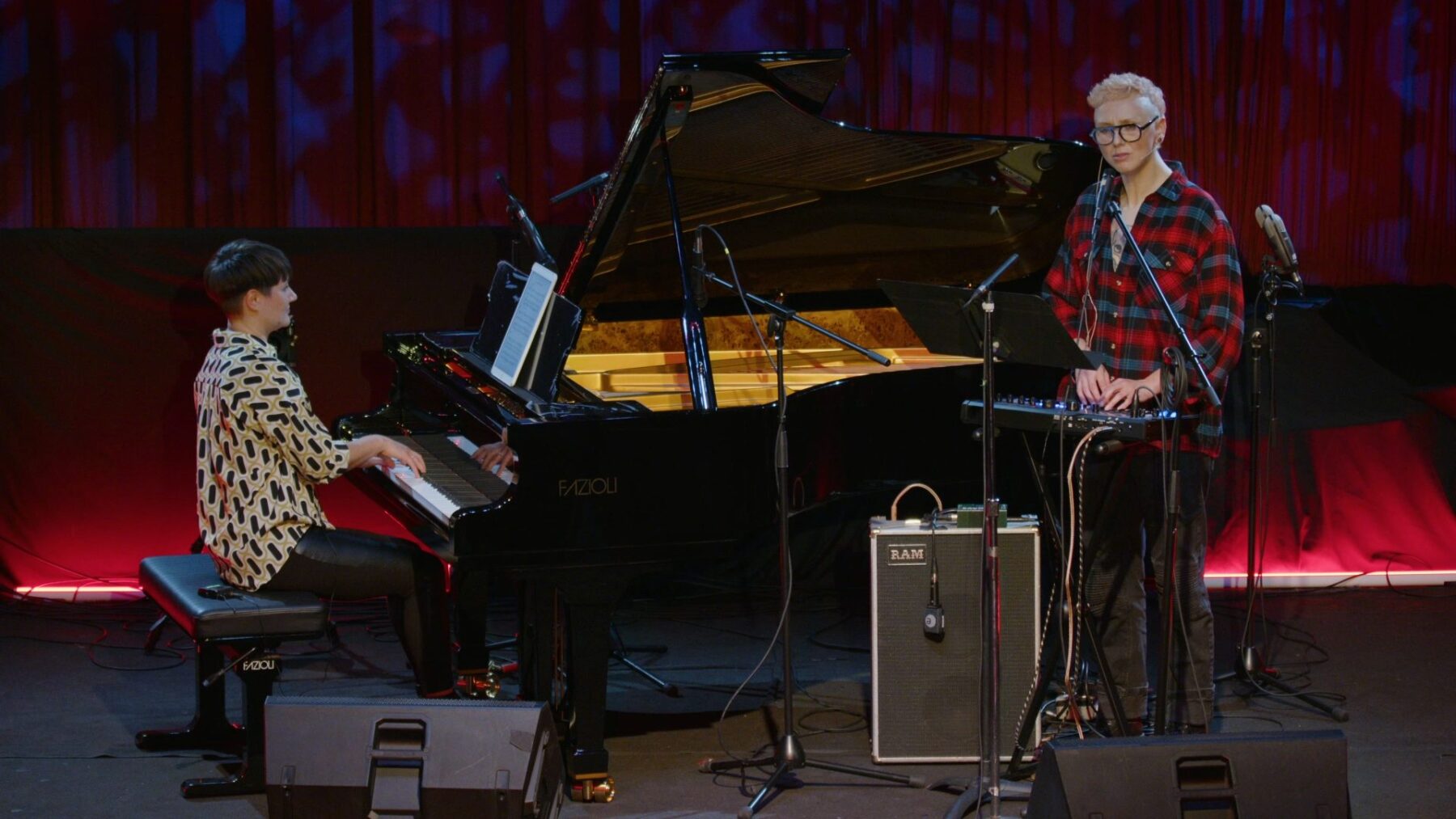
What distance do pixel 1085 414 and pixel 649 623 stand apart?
2.90 m

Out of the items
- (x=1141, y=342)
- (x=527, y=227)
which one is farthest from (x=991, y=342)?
(x=527, y=227)

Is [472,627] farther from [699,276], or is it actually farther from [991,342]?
[991,342]

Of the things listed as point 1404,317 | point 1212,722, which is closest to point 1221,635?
point 1212,722

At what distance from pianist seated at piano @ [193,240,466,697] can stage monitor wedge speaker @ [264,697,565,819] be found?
0.81 metres

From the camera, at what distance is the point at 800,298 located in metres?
5.42

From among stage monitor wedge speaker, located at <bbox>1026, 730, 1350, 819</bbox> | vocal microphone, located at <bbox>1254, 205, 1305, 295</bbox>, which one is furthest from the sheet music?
vocal microphone, located at <bbox>1254, 205, 1305, 295</bbox>

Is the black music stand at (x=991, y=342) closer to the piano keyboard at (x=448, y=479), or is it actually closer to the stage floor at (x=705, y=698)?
the stage floor at (x=705, y=698)

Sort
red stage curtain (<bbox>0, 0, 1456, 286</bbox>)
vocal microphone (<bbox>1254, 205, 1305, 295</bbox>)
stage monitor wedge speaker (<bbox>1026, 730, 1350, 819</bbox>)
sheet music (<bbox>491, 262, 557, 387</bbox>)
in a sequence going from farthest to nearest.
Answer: red stage curtain (<bbox>0, 0, 1456, 286</bbox>) < vocal microphone (<bbox>1254, 205, 1305, 295</bbox>) < sheet music (<bbox>491, 262, 557, 387</bbox>) < stage monitor wedge speaker (<bbox>1026, 730, 1350, 819</bbox>)

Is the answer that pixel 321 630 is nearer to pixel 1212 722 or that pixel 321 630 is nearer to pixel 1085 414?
pixel 1085 414

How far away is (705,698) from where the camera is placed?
4648 millimetres

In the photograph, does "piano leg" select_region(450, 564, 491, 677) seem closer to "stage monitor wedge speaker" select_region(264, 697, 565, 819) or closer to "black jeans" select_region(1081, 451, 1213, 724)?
"stage monitor wedge speaker" select_region(264, 697, 565, 819)

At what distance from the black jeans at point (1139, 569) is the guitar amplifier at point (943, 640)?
19cm

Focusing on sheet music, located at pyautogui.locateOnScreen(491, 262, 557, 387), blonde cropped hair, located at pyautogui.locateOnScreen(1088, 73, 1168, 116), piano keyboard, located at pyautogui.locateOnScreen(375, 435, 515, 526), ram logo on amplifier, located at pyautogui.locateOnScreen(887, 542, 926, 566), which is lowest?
ram logo on amplifier, located at pyautogui.locateOnScreen(887, 542, 926, 566)

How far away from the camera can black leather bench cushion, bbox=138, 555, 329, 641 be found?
3.54m
